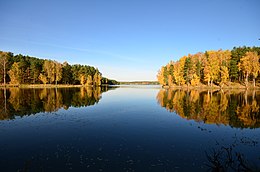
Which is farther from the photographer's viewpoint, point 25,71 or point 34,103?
point 25,71

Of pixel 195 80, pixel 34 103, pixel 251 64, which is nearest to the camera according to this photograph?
pixel 34 103

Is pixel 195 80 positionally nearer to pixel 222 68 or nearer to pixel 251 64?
pixel 222 68

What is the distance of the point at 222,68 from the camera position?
84250 millimetres

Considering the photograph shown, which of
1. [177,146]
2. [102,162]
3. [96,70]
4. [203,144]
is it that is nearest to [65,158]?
[102,162]

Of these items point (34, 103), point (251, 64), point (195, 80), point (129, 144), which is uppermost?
point (251, 64)

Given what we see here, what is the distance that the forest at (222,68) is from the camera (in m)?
80.2

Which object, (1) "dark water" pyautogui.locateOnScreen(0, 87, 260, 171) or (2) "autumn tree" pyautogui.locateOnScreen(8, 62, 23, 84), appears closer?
(1) "dark water" pyautogui.locateOnScreen(0, 87, 260, 171)

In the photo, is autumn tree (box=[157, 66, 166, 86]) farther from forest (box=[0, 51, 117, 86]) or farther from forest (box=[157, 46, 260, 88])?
forest (box=[0, 51, 117, 86])

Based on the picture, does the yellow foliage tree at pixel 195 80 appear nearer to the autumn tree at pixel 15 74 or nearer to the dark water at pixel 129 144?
the dark water at pixel 129 144

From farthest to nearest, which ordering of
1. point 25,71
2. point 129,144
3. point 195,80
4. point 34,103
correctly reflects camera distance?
point 25,71 → point 195,80 → point 34,103 → point 129,144

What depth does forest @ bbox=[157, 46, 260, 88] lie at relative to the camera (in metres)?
80.2

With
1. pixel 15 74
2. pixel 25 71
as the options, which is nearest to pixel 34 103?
pixel 15 74

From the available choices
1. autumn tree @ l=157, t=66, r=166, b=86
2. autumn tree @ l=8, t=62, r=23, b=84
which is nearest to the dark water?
autumn tree @ l=8, t=62, r=23, b=84

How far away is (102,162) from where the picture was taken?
10.8 m
